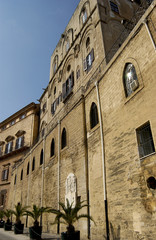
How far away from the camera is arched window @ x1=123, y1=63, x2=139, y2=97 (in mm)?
7941

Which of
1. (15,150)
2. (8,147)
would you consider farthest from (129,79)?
(8,147)

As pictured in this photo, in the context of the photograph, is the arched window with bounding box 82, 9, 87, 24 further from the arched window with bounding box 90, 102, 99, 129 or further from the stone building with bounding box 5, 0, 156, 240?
the arched window with bounding box 90, 102, 99, 129

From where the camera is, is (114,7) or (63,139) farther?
(114,7)

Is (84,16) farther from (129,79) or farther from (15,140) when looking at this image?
(15,140)

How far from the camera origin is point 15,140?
109 ft

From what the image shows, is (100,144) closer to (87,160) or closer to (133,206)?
(87,160)


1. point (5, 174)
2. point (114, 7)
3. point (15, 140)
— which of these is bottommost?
point (5, 174)

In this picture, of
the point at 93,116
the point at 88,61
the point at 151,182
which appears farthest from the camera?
the point at 88,61

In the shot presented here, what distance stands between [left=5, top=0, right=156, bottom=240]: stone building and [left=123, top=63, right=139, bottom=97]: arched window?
0.13ft

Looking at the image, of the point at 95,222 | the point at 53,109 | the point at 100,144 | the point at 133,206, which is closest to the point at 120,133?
the point at 100,144

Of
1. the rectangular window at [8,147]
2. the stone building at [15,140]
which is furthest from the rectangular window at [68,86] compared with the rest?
the rectangular window at [8,147]

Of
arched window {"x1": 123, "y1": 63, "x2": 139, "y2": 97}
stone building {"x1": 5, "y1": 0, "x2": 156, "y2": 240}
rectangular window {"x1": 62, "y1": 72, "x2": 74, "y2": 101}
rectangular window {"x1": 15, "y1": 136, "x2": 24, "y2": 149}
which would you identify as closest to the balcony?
rectangular window {"x1": 15, "y1": 136, "x2": 24, "y2": 149}

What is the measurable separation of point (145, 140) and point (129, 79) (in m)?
2.72

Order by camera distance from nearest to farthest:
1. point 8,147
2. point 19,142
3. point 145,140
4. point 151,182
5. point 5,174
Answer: point 151,182, point 145,140, point 5,174, point 19,142, point 8,147
